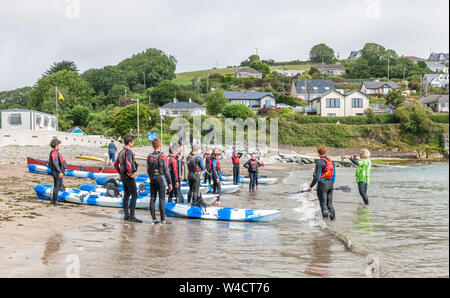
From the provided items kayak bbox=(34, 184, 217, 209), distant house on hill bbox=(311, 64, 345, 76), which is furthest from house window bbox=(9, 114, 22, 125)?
distant house on hill bbox=(311, 64, 345, 76)

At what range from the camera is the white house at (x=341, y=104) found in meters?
74.1

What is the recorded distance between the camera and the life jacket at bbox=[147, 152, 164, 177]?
939 centimetres

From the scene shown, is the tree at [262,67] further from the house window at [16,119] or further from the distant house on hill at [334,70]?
the house window at [16,119]

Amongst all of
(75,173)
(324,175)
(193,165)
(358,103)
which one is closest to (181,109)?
(358,103)

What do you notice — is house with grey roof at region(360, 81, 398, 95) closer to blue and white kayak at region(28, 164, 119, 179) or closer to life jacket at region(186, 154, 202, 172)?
blue and white kayak at region(28, 164, 119, 179)

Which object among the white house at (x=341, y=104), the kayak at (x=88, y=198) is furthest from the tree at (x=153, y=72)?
the kayak at (x=88, y=198)

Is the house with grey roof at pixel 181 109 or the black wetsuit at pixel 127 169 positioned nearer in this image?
the black wetsuit at pixel 127 169

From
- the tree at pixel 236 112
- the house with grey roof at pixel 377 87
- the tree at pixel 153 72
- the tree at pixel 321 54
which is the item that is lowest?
the tree at pixel 236 112

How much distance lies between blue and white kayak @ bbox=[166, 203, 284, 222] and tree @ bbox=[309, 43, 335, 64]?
13648 centimetres

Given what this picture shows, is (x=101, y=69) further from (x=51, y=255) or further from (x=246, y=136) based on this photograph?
(x=51, y=255)

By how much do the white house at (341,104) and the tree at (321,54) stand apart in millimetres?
67868

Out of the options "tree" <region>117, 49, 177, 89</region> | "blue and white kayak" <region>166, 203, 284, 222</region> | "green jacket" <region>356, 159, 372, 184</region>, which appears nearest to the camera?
"blue and white kayak" <region>166, 203, 284, 222</region>

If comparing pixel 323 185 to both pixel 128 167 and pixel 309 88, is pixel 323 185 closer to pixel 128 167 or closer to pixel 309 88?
pixel 128 167
